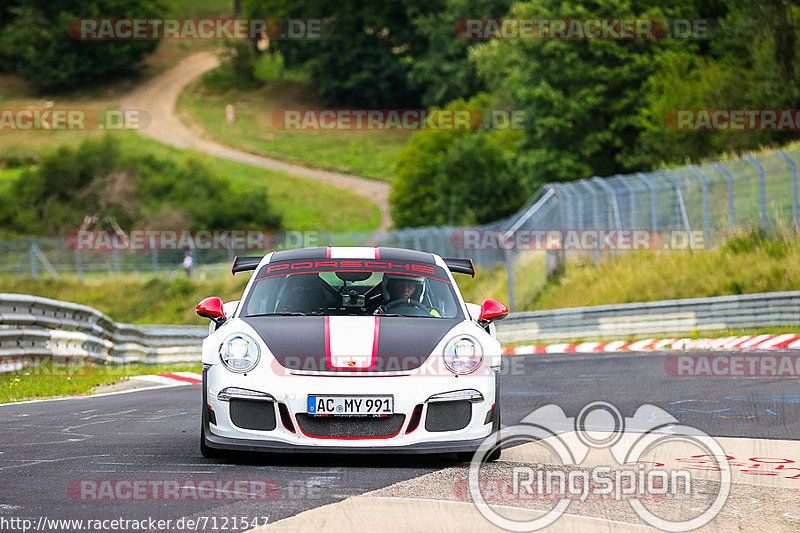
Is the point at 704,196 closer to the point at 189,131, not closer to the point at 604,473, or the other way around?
the point at 604,473

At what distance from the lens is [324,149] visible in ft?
301

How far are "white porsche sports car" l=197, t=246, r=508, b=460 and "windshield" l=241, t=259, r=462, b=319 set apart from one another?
0.15m

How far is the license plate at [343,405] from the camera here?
22.5ft

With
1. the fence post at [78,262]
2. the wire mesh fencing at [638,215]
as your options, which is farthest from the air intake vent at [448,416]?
the fence post at [78,262]

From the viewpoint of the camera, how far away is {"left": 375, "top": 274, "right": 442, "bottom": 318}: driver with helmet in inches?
327

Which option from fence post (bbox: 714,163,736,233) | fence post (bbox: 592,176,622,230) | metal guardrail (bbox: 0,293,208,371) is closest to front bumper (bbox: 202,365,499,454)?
metal guardrail (bbox: 0,293,208,371)

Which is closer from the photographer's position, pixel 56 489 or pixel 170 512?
pixel 170 512

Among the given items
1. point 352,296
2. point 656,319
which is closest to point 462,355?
point 352,296

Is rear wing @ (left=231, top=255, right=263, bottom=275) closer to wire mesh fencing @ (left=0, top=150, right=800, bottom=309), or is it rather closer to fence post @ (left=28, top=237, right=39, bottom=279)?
wire mesh fencing @ (left=0, top=150, right=800, bottom=309)

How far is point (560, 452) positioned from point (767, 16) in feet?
98.5

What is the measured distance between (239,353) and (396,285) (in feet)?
5.44

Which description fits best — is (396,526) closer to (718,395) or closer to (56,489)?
(56,489)

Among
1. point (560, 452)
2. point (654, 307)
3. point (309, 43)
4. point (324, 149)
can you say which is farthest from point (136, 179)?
point (560, 452)

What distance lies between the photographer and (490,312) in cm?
803
